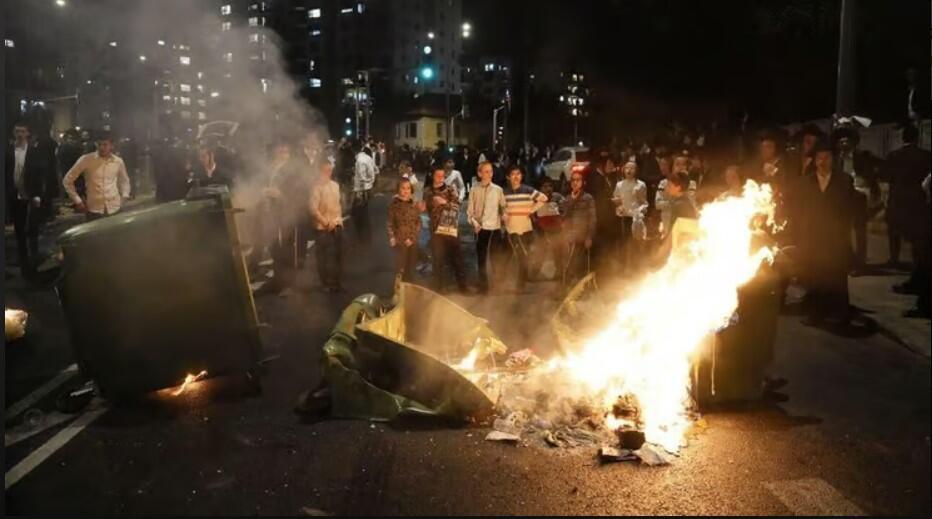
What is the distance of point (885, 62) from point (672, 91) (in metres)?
5.79

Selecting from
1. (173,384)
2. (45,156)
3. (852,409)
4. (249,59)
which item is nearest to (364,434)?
(173,384)

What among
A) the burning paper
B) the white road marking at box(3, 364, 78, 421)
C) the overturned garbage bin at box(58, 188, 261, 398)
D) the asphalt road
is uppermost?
the overturned garbage bin at box(58, 188, 261, 398)

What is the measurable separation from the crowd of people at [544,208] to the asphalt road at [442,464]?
2302 mm

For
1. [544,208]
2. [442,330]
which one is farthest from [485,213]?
[442,330]

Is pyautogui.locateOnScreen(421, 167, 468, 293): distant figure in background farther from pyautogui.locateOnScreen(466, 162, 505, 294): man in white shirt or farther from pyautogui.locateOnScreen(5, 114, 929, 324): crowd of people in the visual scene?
pyautogui.locateOnScreen(466, 162, 505, 294): man in white shirt

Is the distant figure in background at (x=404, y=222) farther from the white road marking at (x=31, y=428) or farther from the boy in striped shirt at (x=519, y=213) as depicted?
the white road marking at (x=31, y=428)

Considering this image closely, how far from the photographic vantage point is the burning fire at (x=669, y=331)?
18.1ft

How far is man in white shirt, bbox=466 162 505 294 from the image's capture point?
9.81 metres

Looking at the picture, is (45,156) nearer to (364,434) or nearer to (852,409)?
(364,434)

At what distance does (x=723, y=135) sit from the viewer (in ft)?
66.1

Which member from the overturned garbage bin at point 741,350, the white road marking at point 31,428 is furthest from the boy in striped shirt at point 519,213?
the white road marking at point 31,428

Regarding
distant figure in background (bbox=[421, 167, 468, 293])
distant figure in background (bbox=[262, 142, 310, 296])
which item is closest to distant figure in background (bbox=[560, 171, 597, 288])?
distant figure in background (bbox=[421, 167, 468, 293])

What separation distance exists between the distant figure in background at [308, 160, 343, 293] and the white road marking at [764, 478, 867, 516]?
261 inches

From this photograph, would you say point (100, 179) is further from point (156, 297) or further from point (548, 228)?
point (548, 228)
